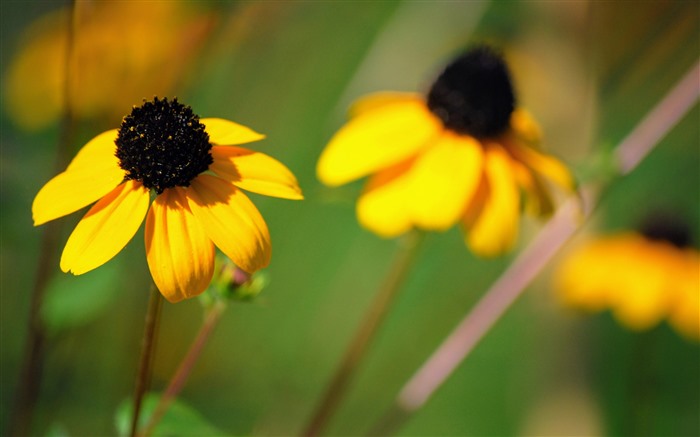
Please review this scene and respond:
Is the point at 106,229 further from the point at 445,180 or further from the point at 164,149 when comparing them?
the point at 445,180

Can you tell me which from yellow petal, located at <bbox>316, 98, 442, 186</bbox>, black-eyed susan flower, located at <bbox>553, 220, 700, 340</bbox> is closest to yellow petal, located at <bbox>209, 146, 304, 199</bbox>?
yellow petal, located at <bbox>316, 98, 442, 186</bbox>

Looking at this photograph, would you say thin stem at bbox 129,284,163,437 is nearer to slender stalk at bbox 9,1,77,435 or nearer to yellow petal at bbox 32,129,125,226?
yellow petal at bbox 32,129,125,226

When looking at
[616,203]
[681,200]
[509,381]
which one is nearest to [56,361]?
[509,381]

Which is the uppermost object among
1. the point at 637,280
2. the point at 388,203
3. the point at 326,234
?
the point at 388,203

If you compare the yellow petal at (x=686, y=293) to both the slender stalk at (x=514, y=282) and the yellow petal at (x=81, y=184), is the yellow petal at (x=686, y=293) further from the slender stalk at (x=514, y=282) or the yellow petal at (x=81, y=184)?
the yellow petal at (x=81, y=184)

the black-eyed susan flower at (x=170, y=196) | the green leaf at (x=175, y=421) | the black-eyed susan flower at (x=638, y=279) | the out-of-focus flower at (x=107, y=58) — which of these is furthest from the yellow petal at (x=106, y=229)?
the black-eyed susan flower at (x=638, y=279)

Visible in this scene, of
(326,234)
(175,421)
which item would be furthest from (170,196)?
(326,234)
